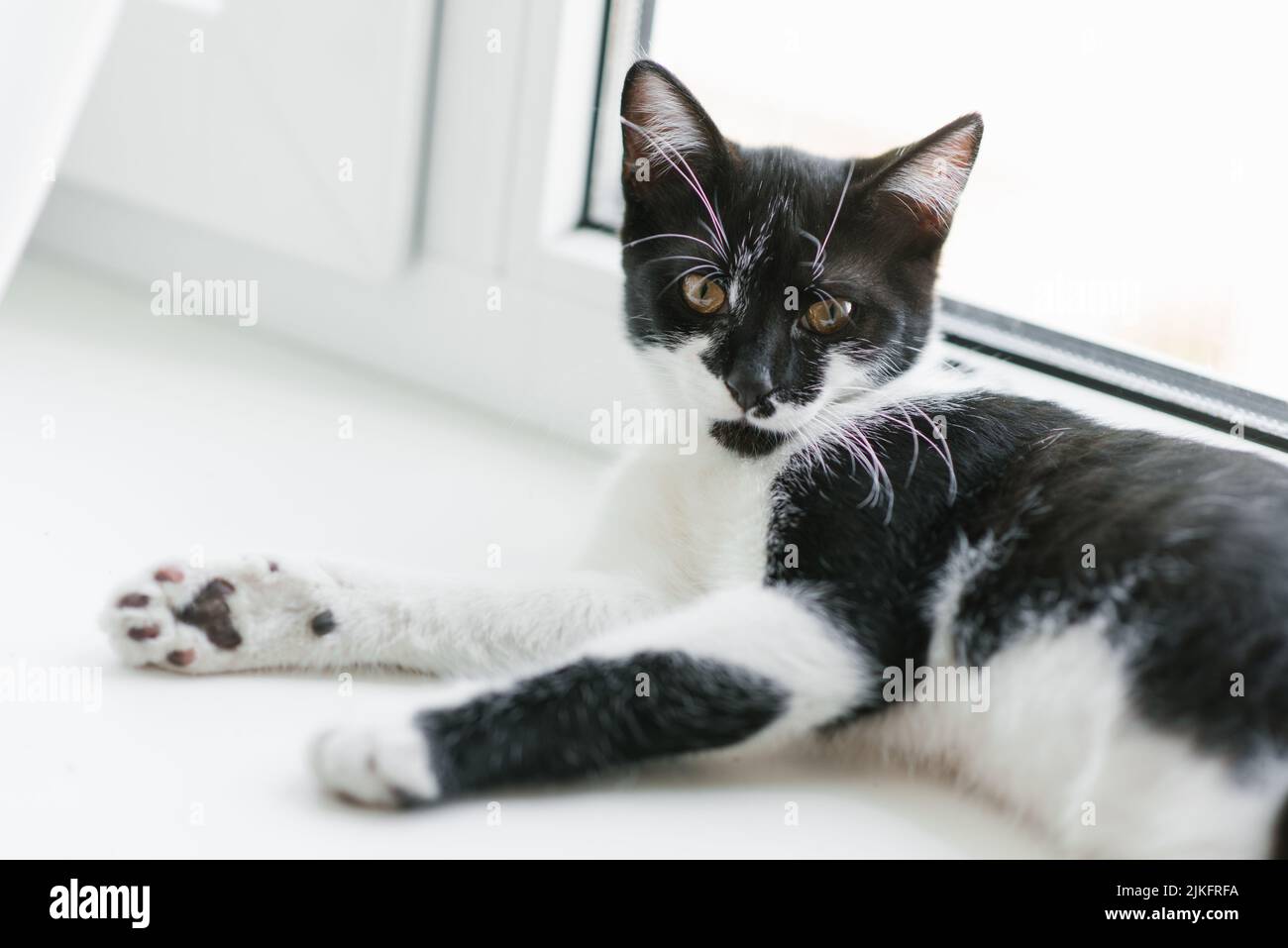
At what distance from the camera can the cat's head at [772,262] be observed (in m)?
1.24

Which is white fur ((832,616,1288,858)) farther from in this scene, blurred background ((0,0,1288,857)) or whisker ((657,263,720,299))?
whisker ((657,263,720,299))

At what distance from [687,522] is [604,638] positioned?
0.80 feet

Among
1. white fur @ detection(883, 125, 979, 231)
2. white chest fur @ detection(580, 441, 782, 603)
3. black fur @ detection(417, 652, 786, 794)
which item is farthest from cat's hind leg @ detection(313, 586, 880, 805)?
white fur @ detection(883, 125, 979, 231)

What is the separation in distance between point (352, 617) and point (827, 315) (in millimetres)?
544

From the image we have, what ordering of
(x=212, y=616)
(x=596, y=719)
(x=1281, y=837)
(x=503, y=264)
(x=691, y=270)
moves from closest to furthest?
1. (x=1281, y=837)
2. (x=596, y=719)
3. (x=212, y=616)
4. (x=691, y=270)
5. (x=503, y=264)

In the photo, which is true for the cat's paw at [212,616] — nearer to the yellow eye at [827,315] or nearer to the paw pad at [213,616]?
the paw pad at [213,616]

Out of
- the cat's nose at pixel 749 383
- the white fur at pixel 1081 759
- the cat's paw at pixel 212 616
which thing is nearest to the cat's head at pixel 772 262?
the cat's nose at pixel 749 383

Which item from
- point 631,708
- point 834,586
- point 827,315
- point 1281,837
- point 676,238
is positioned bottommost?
point 1281,837

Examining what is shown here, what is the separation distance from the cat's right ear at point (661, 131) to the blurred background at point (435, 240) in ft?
0.80

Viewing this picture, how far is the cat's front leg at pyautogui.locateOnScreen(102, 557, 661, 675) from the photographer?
45.4 inches

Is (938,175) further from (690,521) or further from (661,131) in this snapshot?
(690,521)

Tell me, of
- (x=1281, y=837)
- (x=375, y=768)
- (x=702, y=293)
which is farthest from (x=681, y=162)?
(x=1281, y=837)

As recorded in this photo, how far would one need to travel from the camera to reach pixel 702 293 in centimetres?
129

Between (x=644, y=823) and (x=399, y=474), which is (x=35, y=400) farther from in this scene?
(x=644, y=823)
